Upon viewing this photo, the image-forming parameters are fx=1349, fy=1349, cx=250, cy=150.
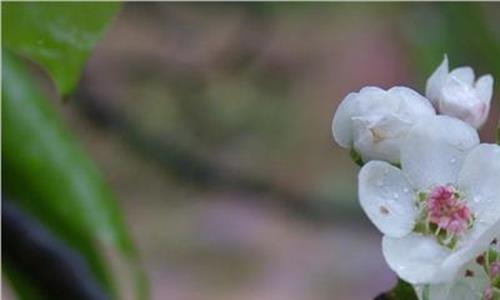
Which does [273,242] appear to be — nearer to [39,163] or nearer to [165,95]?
[165,95]

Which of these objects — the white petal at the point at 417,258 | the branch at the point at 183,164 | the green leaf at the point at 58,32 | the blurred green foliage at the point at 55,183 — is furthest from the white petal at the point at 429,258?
the branch at the point at 183,164

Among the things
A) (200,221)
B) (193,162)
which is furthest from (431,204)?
(200,221)

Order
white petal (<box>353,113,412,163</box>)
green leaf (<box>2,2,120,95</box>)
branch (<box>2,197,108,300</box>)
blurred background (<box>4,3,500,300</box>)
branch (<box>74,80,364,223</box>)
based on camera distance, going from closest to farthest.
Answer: white petal (<box>353,113,412,163</box>) → green leaf (<box>2,2,120,95</box>) → branch (<box>2,197,108,300</box>) → branch (<box>74,80,364,223</box>) → blurred background (<box>4,3,500,300</box>)

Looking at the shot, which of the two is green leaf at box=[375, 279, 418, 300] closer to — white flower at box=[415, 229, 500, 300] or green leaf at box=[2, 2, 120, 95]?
white flower at box=[415, 229, 500, 300]

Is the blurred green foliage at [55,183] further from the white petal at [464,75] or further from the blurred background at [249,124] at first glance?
the blurred background at [249,124]

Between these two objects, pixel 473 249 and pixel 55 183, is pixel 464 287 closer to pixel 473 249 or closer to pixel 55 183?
pixel 473 249

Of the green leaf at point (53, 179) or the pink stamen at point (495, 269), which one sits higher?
the green leaf at point (53, 179)

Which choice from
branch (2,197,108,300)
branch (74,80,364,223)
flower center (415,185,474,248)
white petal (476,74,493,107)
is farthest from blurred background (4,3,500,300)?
flower center (415,185,474,248)
